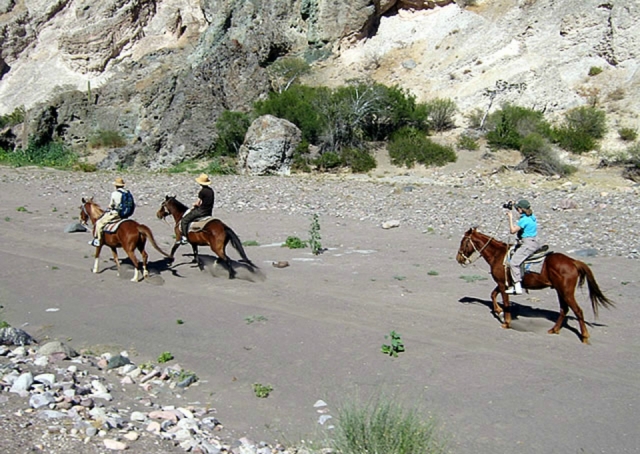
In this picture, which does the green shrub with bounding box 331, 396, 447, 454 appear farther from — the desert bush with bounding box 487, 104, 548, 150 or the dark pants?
the desert bush with bounding box 487, 104, 548, 150

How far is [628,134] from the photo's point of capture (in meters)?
31.2

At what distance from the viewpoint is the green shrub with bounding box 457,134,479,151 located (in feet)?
106

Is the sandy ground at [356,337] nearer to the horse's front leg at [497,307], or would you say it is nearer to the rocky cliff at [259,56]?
the horse's front leg at [497,307]

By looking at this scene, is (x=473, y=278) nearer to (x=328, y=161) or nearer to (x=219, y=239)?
(x=219, y=239)

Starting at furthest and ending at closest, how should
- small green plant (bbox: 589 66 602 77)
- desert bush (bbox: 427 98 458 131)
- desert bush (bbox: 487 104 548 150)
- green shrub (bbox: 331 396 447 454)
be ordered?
desert bush (bbox: 427 98 458 131), small green plant (bbox: 589 66 602 77), desert bush (bbox: 487 104 548 150), green shrub (bbox: 331 396 447 454)

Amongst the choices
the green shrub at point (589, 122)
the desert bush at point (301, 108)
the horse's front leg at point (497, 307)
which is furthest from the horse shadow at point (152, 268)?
the green shrub at point (589, 122)

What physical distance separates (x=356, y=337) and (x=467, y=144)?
2539 cm

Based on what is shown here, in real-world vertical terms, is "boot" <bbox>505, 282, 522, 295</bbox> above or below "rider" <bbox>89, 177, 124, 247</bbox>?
below

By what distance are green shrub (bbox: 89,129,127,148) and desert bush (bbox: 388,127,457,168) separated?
18.2 meters

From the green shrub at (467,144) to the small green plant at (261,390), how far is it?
89.7ft

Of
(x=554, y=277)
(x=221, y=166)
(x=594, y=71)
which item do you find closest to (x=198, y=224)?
(x=554, y=277)

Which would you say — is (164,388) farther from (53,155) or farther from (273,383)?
(53,155)

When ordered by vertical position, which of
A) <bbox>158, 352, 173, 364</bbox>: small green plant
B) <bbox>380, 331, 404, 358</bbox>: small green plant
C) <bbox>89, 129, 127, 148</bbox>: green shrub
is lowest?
<bbox>158, 352, 173, 364</bbox>: small green plant

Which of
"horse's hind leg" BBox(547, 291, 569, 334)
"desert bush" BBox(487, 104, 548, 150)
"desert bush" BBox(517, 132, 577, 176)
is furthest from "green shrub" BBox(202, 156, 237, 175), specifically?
"horse's hind leg" BBox(547, 291, 569, 334)
